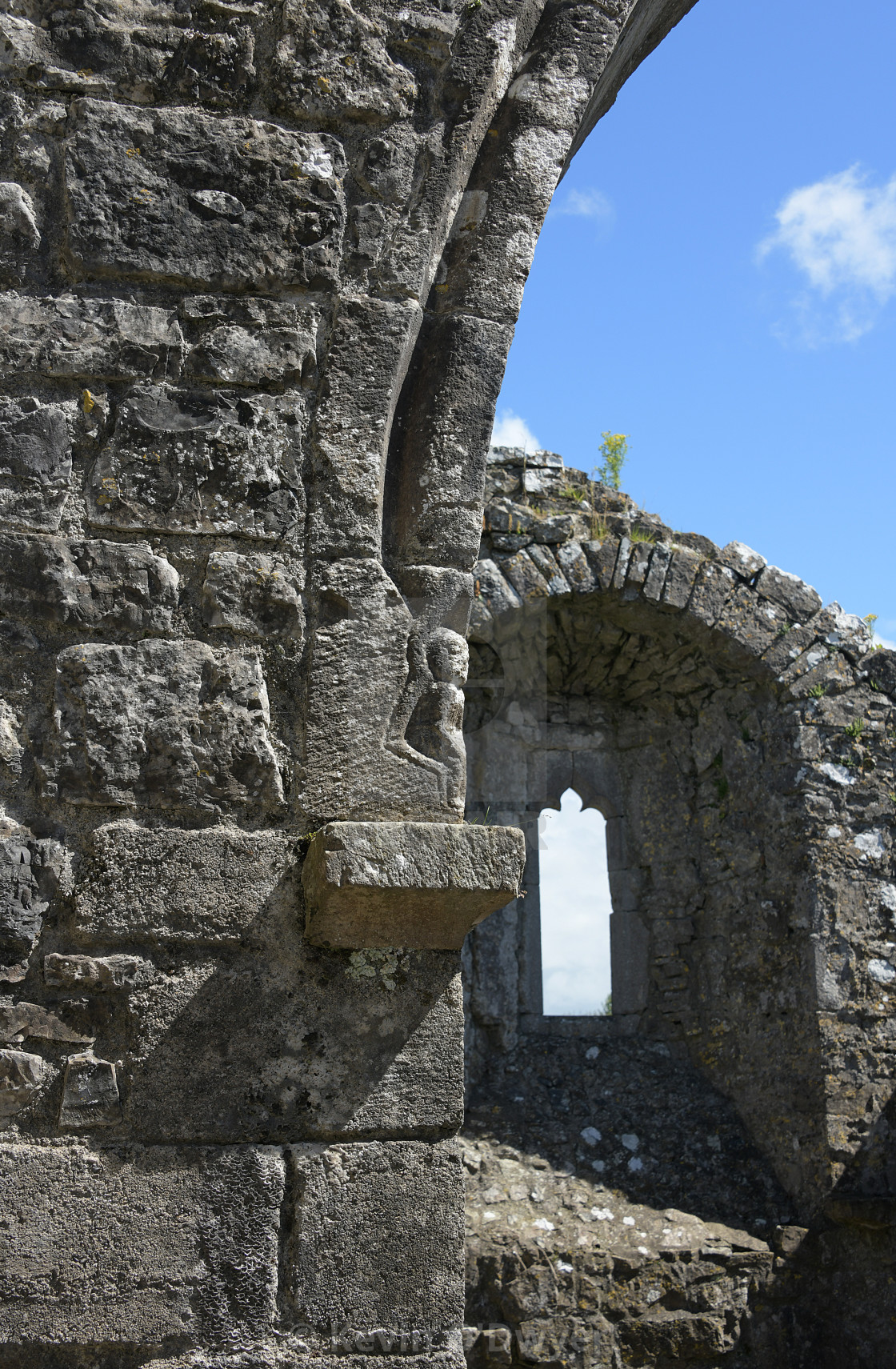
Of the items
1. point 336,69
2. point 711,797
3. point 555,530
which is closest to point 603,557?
point 555,530

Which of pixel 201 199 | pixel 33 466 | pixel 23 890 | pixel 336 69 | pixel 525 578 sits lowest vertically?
pixel 23 890

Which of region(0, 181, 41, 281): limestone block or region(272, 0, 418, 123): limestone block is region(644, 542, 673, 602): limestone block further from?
region(0, 181, 41, 281): limestone block

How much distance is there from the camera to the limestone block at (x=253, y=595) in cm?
181

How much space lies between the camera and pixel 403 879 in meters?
1.64

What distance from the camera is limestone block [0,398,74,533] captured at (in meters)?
1.76

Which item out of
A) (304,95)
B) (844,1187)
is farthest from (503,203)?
(844,1187)

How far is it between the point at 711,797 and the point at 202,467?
243 inches

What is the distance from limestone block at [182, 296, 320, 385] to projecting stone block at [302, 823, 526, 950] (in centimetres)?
77

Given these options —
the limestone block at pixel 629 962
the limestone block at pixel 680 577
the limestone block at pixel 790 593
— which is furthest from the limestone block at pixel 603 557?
the limestone block at pixel 629 962

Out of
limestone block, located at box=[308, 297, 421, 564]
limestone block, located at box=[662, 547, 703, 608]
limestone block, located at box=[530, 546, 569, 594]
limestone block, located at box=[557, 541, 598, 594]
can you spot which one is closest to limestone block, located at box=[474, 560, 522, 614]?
limestone block, located at box=[530, 546, 569, 594]

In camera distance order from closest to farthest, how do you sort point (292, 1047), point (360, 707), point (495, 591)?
point (292, 1047) < point (360, 707) < point (495, 591)

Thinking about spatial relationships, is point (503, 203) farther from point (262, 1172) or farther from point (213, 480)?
point (262, 1172)

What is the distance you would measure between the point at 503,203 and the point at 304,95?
0.40 m

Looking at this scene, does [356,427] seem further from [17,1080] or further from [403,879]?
[17,1080]
